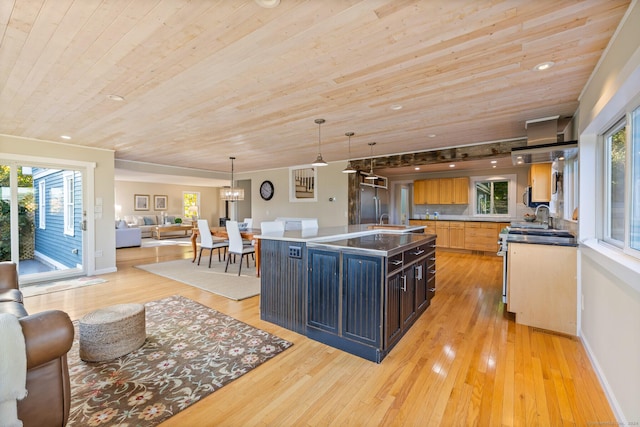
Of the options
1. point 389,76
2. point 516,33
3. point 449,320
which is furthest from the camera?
point 449,320

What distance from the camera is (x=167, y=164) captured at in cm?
743

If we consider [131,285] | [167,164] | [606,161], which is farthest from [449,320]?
[167,164]

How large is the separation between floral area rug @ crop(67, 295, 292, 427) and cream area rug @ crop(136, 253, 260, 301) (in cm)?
95

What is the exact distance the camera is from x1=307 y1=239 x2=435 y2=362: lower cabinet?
2195mm

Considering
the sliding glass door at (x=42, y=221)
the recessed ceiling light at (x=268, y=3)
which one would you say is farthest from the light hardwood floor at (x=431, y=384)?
Result: the sliding glass door at (x=42, y=221)

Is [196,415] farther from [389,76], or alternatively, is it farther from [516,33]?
[516,33]

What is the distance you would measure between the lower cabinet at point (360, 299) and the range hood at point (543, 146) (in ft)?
5.95

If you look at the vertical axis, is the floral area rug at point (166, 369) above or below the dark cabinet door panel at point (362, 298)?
below

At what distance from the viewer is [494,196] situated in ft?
25.2

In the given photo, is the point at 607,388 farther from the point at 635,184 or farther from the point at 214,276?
the point at 214,276

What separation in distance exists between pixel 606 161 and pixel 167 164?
8268 millimetres

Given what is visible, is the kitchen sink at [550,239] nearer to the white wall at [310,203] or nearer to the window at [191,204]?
the white wall at [310,203]

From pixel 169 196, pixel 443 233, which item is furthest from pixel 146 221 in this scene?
pixel 443 233

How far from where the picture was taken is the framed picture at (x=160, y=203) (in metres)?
12.0
